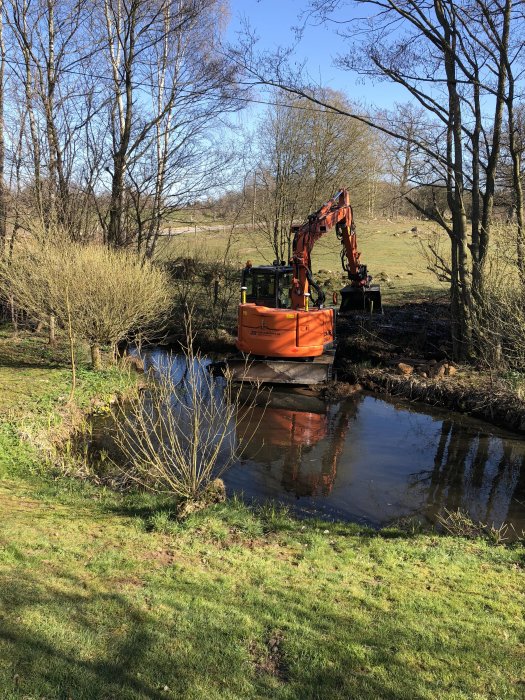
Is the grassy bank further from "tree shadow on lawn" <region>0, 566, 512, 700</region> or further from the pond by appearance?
the pond

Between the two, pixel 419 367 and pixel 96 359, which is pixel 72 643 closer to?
pixel 96 359

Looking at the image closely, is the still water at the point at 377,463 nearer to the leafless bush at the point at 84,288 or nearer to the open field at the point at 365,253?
the leafless bush at the point at 84,288

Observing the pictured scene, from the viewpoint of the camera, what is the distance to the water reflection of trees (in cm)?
851

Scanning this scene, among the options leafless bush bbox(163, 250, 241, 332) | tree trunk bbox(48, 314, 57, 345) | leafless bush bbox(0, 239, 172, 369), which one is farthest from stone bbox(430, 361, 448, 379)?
tree trunk bbox(48, 314, 57, 345)

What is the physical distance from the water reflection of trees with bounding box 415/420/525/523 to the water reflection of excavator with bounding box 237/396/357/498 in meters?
1.74

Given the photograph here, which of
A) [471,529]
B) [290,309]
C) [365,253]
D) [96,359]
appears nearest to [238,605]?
[471,529]

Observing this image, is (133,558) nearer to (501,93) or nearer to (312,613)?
(312,613)

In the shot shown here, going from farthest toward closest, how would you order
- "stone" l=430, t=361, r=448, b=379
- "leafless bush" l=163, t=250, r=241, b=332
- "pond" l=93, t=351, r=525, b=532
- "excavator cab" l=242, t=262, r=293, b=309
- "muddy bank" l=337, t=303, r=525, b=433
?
"leafless bush" l=163, t=250, r=241, b=332, "excavator cab" l=242, t=262, r=293, b=309, "stone" l=430, t=361, r=448, b=379, "muddy bank" l=337, t=303, r=525, b=433, "pond" l=93, t=351, r=525, b=532

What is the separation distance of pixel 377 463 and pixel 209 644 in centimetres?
672

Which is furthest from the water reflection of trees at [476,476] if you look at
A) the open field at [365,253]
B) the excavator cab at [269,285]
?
the open field at [365,253]

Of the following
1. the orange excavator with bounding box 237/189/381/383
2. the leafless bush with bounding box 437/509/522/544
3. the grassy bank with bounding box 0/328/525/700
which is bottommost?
the leafless bush with bounding box 437/509/522/544

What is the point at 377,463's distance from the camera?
1016cm

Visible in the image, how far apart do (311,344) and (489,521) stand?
6609mm

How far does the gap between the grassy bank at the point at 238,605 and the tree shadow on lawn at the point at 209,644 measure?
1cm
